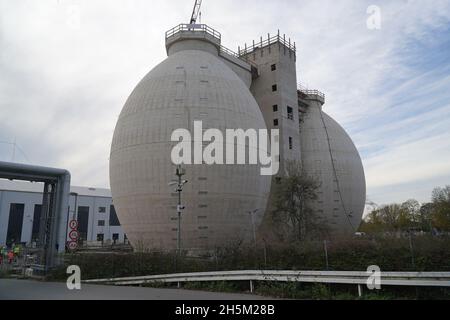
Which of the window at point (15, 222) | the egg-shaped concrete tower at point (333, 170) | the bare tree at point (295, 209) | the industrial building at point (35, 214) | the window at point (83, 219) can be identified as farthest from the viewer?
the window at point (83, 219)

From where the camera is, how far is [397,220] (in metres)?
97.4

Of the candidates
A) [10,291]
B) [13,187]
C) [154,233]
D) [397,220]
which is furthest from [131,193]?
[397,220]

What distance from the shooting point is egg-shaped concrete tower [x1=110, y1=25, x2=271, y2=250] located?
1310 inches

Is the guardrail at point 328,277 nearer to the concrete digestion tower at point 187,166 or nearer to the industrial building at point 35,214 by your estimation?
the concrete digestion tower at point 187,166

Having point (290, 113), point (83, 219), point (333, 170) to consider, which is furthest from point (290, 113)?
point (83, 219)

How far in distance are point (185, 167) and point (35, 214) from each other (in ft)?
183

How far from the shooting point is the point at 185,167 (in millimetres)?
33281

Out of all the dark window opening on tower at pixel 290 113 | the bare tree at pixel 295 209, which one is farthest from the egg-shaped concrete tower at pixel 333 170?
the bare tree at pixel 295 209

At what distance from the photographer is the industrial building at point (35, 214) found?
71.3m

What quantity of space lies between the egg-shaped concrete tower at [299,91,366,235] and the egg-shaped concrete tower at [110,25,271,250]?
17.9 m

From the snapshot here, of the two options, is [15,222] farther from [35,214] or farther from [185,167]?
[185,167]

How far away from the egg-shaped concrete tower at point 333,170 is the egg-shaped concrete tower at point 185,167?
17.9 m

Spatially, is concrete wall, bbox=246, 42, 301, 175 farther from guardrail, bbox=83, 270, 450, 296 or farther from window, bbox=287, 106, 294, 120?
guardrail, bbox=83, 270, 450, 296
